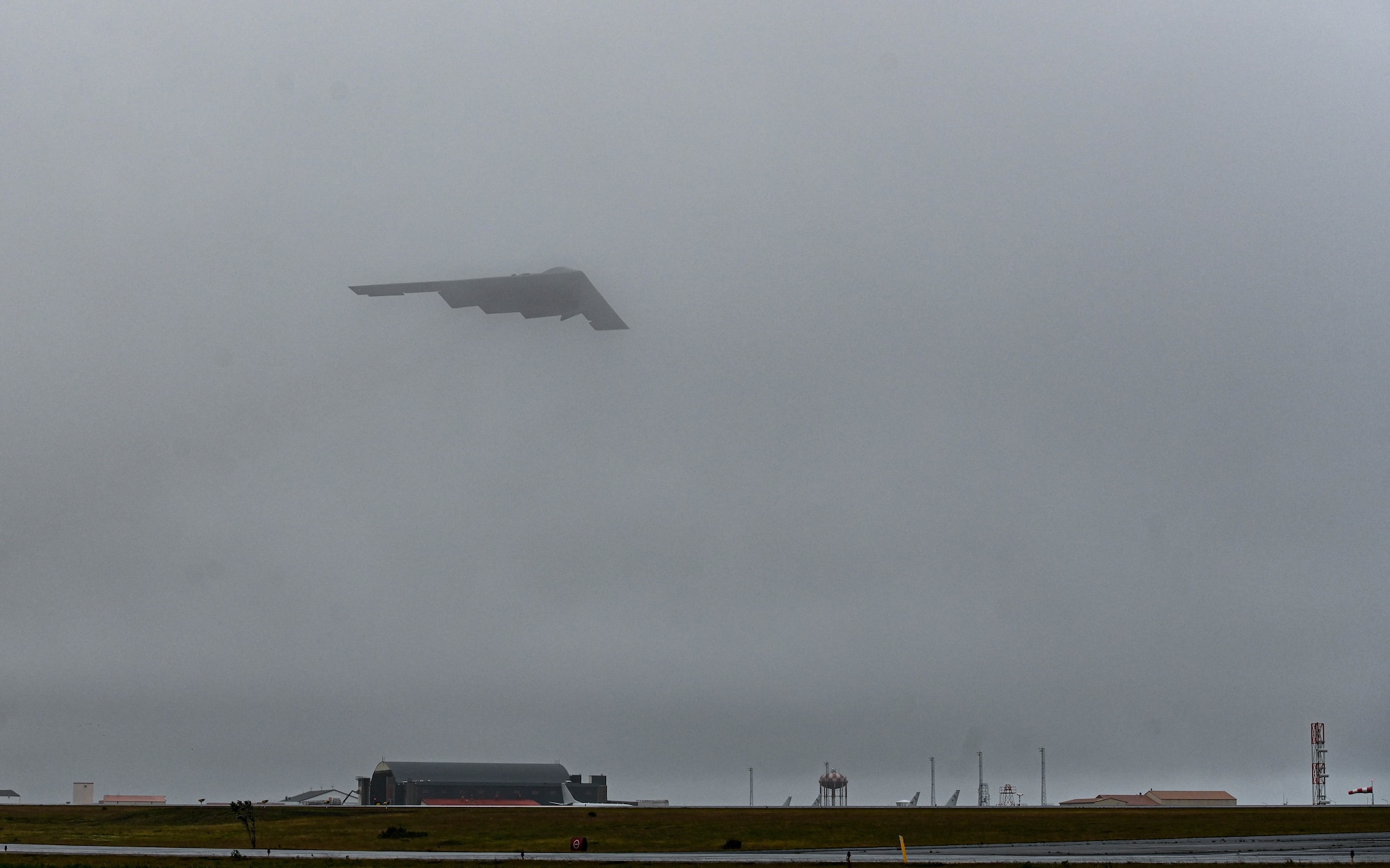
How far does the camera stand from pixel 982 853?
61031 mm

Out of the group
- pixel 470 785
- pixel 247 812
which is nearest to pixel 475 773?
pixel 470 785

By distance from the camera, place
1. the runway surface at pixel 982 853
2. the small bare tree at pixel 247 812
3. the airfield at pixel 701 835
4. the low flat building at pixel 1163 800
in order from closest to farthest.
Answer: the runway surface at pixel 982 853, the airfield at pixel 701 835, the small bare tree at pixel 247 812, the low flat building at pixel 1163 800

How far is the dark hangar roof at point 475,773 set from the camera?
522 ft

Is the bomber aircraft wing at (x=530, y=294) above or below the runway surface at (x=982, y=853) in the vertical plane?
above

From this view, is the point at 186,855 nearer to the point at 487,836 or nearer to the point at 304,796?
the point at 487,836

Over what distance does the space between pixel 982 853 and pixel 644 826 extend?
114 feet

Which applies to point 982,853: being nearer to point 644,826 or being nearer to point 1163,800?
point 644,826

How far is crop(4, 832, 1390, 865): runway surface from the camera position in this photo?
56.4 meters

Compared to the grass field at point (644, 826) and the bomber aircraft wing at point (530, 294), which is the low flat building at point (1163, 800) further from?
the bomber aircraft wing at point (530, 294)

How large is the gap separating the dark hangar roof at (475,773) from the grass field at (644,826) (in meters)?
43.7

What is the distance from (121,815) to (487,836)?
40656 millimetres

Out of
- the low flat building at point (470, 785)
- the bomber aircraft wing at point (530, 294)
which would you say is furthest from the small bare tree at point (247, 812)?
the low flat building at point (470, 785)

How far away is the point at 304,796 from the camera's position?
16950 centimetres

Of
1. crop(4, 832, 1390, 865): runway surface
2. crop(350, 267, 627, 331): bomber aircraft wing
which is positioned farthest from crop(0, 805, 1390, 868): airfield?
crop(350, 267, 627, 331): bomber aircraft wing
